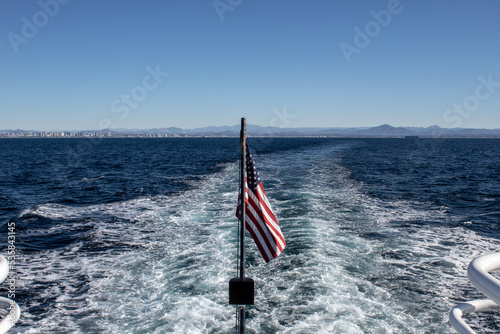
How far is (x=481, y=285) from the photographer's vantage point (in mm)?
2697

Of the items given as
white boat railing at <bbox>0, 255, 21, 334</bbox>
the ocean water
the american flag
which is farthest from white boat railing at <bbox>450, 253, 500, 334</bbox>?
the ocean water

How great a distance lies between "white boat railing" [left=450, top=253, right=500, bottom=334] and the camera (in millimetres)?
2590

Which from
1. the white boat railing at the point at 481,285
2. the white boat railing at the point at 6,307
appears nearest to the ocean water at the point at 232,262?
the white boat railing at the point at 481,285

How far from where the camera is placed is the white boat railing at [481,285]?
2590 mm

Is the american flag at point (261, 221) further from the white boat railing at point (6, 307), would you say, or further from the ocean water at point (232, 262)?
the ocean water at point (232, 262)

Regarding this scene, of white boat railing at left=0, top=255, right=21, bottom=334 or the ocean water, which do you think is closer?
white boat railing at left=0, top=255, right=21, bottom=334

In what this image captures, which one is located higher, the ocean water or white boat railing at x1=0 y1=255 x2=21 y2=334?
white boat railing at x1=0 y1=255 x2=21 y2=334

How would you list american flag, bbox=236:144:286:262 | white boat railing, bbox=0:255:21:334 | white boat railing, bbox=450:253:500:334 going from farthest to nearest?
american flag, bbox=236:144:286:262 → white boat railing, bbox=0:255:21:334 → white boat railing, bbox=450:253:500:334

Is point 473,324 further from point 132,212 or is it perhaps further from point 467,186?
point 467,186

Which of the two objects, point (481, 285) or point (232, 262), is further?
point (232, 262)

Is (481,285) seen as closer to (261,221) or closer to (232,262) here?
(261,221)

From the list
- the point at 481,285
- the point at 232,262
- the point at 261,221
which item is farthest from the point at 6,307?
the point at 232,262

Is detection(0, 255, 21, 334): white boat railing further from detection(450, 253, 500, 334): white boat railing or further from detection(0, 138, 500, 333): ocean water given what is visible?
detection(0, 138, 500, 333): ocean water

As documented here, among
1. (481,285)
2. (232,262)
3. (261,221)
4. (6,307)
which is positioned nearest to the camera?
(481,285)
